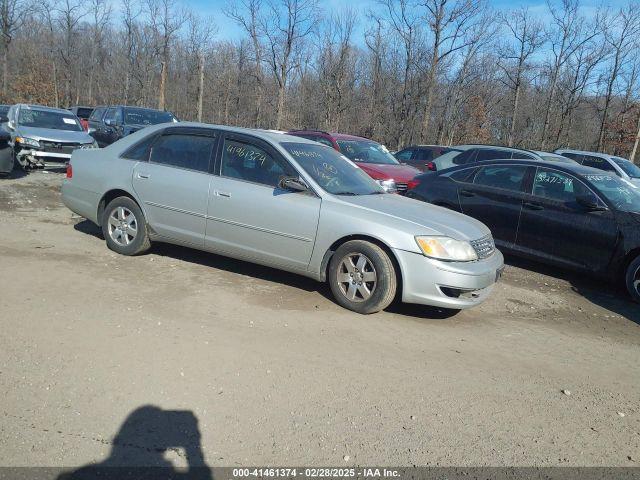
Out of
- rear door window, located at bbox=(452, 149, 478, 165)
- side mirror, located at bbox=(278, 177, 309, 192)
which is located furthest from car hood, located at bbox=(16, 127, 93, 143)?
rear door window, located at bbox=(452, 149, 478, 165)

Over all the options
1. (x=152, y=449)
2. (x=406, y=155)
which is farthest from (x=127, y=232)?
(x=406, y=155)

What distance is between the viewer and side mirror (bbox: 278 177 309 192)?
17.0 feet

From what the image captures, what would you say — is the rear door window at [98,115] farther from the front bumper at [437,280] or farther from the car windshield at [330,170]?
the front bumper at [437,280]

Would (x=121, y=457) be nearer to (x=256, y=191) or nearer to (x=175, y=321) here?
(x=175, y=321)

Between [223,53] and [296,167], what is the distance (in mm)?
42469

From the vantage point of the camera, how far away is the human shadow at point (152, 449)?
256 centimetres

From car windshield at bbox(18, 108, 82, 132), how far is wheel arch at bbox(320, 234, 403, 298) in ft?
34.6

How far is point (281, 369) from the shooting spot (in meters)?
3.74

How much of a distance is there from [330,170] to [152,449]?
3716 millimetres

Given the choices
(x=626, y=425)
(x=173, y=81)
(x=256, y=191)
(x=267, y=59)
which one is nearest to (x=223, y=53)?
(x=173, y=81)

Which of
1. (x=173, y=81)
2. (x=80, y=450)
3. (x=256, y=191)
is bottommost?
(x=80, y=450)

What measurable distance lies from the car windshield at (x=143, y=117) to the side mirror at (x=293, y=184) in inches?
454

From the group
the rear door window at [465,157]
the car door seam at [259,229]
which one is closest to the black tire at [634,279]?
the car door seam at [259,229]

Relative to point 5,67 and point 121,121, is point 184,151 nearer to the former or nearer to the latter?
point 121,121
